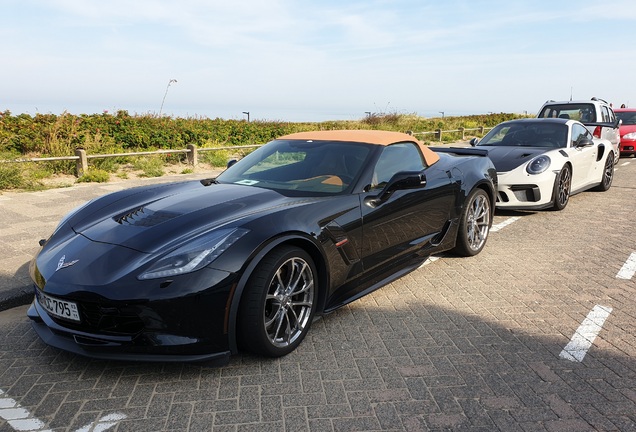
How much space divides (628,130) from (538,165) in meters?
11.2

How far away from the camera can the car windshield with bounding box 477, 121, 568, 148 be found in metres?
8.48

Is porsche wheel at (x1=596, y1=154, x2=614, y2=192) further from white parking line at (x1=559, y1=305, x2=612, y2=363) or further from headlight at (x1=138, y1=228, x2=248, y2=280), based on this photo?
headlight at (x1=138, y1=228, x2=248, y2=280)

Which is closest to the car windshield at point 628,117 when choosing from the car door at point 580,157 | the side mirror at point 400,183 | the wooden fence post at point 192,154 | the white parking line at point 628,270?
the car door at point 580,157


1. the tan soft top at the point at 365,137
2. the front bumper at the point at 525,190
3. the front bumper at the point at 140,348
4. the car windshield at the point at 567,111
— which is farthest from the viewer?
the car windshield at the point at 567,111

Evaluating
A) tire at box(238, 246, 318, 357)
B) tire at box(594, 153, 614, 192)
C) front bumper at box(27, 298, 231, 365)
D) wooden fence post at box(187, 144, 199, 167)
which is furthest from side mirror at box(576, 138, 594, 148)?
wooden fence post at box(187, 144, 199, 167)

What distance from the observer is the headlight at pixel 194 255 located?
2877 mm

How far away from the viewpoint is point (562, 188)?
7977 mm

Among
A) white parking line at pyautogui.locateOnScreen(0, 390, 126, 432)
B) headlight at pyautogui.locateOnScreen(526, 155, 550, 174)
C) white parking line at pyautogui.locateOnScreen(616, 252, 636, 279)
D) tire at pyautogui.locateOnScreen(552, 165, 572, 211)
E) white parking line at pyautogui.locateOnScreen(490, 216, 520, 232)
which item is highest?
headlight at pyautogui.locateOnScreen(526, 155, 550, 174)

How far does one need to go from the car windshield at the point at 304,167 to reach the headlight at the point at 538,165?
4048mm

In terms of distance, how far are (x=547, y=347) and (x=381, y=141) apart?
2.10 meters

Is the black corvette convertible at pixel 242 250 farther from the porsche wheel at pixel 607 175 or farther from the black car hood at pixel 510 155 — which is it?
the porsche wheel at pixel 607 175

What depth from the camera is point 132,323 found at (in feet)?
9.34

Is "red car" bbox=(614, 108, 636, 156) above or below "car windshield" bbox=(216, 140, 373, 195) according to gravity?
above

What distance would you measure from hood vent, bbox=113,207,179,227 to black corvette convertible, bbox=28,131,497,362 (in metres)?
0.01
